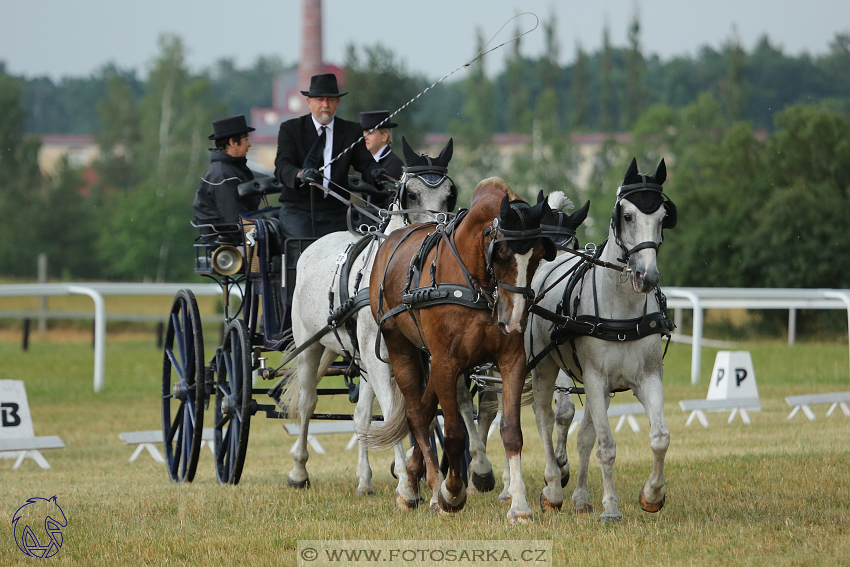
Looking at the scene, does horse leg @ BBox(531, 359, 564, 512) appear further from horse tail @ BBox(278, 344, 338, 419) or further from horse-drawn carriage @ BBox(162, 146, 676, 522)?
horse tail @ BBox(278, 344, 338, 419)

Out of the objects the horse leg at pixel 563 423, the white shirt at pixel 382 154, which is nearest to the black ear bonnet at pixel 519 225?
the horse leg at pixel 563 423

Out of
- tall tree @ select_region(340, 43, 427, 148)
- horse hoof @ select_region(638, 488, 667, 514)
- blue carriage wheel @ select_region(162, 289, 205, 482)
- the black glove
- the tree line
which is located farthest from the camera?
tall tree @ select_region(340, 43, 427, 148)

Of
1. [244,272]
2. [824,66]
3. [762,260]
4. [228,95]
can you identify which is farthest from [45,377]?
[228,95]

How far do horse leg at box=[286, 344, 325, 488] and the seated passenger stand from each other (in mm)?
1348

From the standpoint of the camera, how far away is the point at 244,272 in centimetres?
813

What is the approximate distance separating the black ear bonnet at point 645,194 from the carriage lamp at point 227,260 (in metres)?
3.28

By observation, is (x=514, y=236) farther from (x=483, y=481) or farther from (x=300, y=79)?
(x=300, y=79)

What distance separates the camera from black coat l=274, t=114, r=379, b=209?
7805 millimetres

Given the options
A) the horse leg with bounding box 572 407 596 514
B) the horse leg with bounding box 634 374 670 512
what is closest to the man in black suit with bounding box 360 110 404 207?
the horse leg with bounding box 572 407 596 514

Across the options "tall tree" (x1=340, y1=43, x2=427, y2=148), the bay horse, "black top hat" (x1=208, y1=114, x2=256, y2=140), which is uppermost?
"tall tree" (x1=340, y1=43, x2=427, y2=148)

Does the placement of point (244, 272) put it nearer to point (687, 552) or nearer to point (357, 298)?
point (357, 298)

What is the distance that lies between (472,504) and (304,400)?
5.90 ft

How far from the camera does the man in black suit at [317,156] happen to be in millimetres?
7840

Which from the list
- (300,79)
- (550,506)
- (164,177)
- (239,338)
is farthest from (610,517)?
(164,177)
